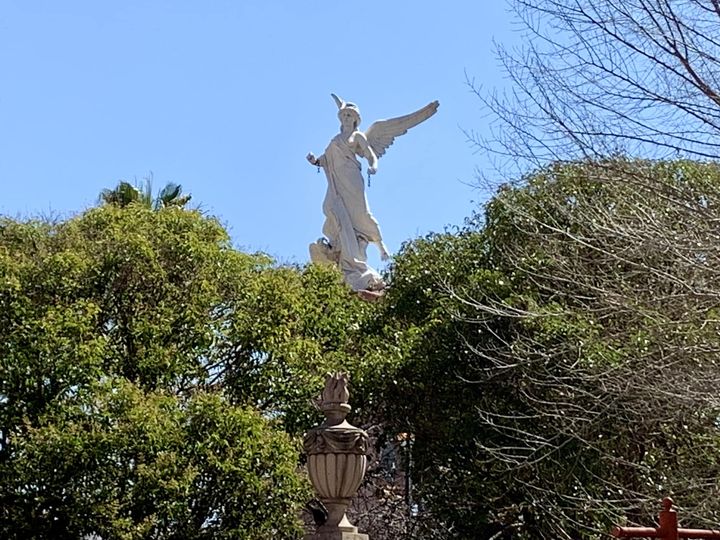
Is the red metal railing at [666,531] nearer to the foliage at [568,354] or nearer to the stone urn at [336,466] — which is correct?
the foliage at [568,354]

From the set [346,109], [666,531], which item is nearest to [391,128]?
[346,109]

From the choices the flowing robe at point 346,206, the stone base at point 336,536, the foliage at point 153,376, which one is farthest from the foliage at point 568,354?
the flowing robe at point 346,206

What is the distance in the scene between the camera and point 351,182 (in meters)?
25.2

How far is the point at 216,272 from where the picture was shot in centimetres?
1672

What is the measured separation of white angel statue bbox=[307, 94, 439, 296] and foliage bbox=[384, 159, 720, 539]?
5.65 m

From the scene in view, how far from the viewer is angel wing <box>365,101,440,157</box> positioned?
2502cm

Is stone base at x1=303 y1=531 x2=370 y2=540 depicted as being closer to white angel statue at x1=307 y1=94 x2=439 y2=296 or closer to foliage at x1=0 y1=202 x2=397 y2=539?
foliage at x1=0 y1=202 x2=397 y2=539

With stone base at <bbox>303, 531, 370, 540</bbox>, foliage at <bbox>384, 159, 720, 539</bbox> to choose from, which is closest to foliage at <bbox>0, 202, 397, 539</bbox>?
foliage at <bbox>384, 159, 720, 539</bbox>

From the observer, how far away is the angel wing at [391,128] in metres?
25.0

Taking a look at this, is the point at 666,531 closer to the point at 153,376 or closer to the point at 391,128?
the point at 153,376

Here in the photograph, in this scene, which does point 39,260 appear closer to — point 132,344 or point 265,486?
point 132,344

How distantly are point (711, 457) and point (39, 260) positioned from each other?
8.28 metres

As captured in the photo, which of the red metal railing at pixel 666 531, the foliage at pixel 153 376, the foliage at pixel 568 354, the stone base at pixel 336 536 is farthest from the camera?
the foliage at pixel 153 376

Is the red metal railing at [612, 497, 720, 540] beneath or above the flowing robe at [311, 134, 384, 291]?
beneath
